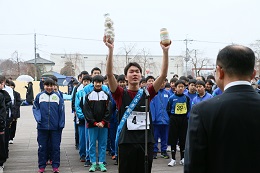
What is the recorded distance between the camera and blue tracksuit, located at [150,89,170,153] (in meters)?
7.82

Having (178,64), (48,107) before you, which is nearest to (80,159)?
(48,107)

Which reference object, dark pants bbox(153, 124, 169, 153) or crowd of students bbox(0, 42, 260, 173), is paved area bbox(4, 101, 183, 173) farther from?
dark pants bbox(153, 124, 169, 153)

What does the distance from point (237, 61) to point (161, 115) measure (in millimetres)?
5836

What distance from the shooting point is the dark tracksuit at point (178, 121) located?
23.2 ft

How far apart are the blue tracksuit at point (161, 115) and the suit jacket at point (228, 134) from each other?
5.79 m

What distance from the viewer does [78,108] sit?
23.4ft

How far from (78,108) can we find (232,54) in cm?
543

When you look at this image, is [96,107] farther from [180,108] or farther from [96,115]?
[180,108]

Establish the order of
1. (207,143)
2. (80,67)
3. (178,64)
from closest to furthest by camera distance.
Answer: (207,143), (80,67), (178,64)

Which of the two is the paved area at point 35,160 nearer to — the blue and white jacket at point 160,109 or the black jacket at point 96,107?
the blue and white jacket at point 160,109

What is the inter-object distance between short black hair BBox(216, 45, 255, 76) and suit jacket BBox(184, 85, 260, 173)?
0.36ft

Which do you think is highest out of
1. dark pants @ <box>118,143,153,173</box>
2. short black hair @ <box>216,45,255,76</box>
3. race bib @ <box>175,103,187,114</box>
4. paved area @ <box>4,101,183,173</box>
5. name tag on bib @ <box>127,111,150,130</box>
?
short black hair @ <box>216,45,255,76</box>

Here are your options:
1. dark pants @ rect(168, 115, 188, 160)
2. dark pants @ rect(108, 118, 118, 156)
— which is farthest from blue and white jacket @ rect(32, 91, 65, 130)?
dark pants @ rect(168, 115, 188, 160)

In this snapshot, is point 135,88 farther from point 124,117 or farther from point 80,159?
point 80,159
